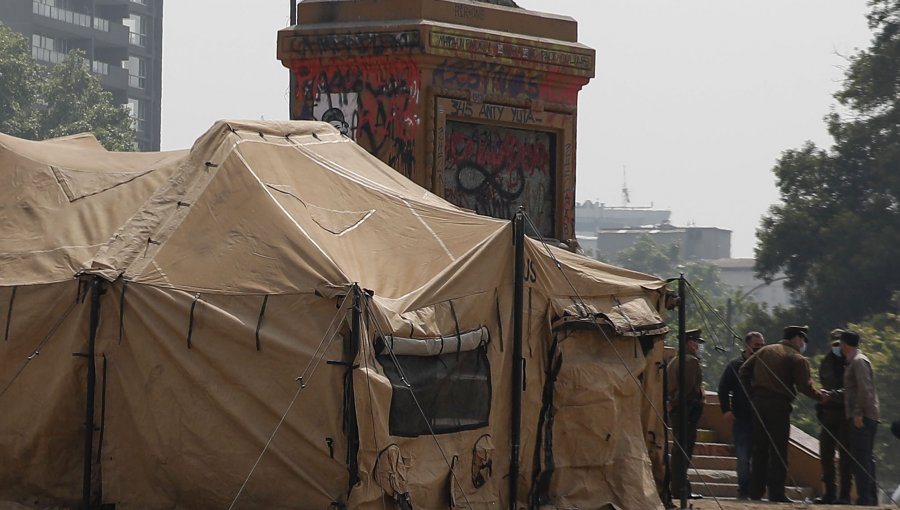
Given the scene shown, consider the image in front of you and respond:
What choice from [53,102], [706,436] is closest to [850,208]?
[706,436]

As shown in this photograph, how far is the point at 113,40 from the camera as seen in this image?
3681 inches

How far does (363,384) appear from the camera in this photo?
10508 mm

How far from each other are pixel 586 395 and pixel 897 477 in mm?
19750

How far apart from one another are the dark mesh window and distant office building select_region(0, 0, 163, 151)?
3083 inches

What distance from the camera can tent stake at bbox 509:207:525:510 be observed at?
38.9 feet

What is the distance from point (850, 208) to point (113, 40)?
60877 millimetres

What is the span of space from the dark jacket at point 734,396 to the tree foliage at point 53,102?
50.8 m

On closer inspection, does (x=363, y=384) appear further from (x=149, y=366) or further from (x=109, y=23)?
(x=109, y=23)

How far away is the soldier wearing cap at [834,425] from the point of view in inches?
585

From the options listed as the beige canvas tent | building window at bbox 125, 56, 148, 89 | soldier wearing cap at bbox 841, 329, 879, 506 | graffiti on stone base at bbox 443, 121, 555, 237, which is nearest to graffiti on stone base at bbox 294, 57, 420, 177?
graffiti on stone base at bbox 443, 121, 555, 237

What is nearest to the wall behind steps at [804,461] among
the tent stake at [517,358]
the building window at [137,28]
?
the tent stake at [517,358]

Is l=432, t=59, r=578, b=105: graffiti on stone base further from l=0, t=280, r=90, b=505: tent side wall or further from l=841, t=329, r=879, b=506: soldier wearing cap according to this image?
l=0, t=280, r=90, b=505: tent side wall

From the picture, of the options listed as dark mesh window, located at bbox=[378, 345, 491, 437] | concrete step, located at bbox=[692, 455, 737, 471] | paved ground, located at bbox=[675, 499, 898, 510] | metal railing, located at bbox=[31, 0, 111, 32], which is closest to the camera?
dark mesh window, located at bbox=[378, 345, 491, 437]

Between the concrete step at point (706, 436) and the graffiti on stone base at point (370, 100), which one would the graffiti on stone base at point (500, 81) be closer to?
the graffiti on stone base at point (370, 100)
